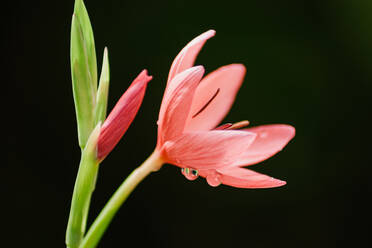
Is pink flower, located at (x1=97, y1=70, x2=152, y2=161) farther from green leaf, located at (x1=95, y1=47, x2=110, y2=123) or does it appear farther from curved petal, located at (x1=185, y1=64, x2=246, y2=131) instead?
curved petal, located at (x1=185, y1=64, x2=246, y2=131)

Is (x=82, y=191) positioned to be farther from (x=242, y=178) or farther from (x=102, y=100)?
(x=242, y=178)

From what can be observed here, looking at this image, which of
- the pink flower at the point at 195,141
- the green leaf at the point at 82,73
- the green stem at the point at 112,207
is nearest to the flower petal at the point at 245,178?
the pink flower at the point at 195,141

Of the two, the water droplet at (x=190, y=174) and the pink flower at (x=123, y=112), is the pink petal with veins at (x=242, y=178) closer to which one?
the water droplet at (x=190, y=174)

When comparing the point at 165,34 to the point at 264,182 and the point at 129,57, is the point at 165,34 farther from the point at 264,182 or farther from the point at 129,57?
the point at 264,182

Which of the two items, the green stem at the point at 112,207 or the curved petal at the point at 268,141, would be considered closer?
the green stem at the point at 112,207

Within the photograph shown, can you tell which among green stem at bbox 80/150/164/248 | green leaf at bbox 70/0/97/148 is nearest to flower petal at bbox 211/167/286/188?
green stem at bbox 80/150/164/248

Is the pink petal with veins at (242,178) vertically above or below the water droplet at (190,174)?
above

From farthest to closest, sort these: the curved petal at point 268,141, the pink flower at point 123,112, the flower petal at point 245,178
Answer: the curved petal at point 268,141 < the flower petal at point 245,178 < the pink flower at point 123,112

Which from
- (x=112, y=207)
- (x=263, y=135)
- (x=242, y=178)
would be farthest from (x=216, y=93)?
(x=112, y=207)
